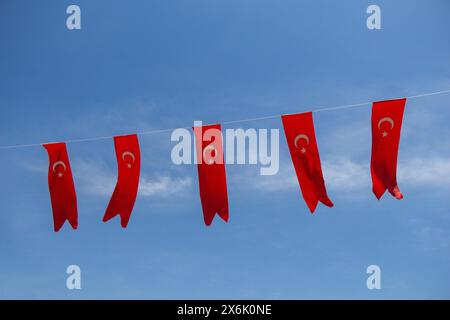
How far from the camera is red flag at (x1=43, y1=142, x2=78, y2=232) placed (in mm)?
10906

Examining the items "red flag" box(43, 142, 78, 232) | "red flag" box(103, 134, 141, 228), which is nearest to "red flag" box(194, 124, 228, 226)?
"red flag" box(103, 134, 141, 228)

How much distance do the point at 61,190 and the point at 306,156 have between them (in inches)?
173

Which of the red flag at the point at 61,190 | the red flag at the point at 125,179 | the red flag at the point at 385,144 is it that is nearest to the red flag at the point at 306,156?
the red flag at the point at 385,144

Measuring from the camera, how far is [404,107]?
9.77 metres

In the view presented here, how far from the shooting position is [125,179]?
10.7m

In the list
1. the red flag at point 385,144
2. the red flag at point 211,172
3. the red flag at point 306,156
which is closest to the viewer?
the red flag at point 385,144

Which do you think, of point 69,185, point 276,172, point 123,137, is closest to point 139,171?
point 123,137

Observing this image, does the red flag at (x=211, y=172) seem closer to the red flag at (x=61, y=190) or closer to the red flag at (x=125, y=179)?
the red flag at (x=125, y=179)

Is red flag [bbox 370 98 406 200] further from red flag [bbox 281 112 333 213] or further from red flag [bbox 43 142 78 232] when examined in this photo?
red flag [bbox 43 142 78 232]

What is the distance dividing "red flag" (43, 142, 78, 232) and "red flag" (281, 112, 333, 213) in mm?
3989

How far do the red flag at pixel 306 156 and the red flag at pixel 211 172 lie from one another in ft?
3.91

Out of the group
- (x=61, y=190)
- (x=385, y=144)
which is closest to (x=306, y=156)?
(x=385, y=144)

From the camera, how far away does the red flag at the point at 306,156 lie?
32.6 ft
